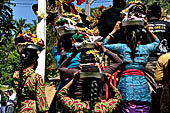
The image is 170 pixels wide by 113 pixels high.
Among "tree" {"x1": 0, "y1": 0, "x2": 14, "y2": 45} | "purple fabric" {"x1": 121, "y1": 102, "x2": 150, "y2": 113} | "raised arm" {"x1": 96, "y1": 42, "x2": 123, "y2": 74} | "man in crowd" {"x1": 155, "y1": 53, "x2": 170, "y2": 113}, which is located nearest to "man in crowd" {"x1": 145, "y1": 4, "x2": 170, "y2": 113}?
"purple fabric" {"x1": 121, "y1": 102, "x2": 150, "y2": 113}

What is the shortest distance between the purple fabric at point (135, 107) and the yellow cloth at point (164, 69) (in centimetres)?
40

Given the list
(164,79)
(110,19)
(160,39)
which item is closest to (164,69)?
(164,79)

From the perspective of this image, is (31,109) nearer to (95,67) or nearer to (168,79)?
(95,67)

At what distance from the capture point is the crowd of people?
2.79 metres

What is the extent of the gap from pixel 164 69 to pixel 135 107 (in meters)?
0.62

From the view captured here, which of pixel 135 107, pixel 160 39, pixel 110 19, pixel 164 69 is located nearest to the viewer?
pixel 164 69

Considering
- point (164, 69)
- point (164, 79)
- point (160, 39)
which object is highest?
point (160, 39)

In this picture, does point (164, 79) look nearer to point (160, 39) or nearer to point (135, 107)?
point (135, 107)

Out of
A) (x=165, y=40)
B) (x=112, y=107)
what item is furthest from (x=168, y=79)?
(x=165, y=40)

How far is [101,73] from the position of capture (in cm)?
278

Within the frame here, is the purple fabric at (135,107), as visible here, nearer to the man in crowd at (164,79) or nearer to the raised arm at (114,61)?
the man in crowd at (164,79)

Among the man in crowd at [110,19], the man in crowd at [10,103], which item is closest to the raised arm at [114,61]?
the man in crowd at [110,19]

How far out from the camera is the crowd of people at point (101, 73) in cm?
279

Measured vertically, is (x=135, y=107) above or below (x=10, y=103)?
above
